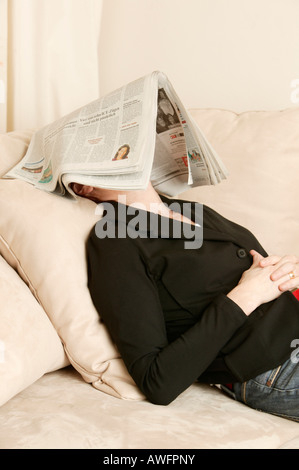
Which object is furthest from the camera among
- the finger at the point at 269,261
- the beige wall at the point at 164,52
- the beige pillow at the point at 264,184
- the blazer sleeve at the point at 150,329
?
the beige wall at the point at 164,52

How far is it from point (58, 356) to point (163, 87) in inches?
22.4

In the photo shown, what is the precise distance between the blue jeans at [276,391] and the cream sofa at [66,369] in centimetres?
2

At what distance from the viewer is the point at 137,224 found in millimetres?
1064

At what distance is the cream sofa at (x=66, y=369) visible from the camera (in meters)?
0.79

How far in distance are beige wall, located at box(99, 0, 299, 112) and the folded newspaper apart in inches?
22.6

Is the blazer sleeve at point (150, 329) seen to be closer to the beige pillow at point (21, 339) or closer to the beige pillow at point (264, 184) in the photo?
the beige pillow at point (21, 339)

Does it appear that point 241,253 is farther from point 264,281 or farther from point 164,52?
point 164,52

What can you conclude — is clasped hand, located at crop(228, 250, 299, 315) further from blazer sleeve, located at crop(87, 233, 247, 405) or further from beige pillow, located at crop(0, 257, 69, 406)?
beige pillow, located at crop(0, 257, 69, 406)

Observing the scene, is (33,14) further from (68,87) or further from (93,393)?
(93,393)

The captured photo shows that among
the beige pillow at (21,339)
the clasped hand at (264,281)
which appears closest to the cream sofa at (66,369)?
the beige pillow at (21,339)

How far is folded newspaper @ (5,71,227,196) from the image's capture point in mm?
964

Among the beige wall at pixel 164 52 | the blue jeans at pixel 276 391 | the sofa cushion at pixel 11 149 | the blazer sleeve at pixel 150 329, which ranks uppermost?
the beige wall at pixel 164 52

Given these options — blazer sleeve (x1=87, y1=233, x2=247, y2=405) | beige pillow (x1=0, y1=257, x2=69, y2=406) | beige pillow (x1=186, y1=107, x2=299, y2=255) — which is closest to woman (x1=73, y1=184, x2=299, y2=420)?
blazer sleeve (x1=87, y1=233, x2=247, y2=405)

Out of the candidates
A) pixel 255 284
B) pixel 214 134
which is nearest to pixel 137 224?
pixel 255 284
